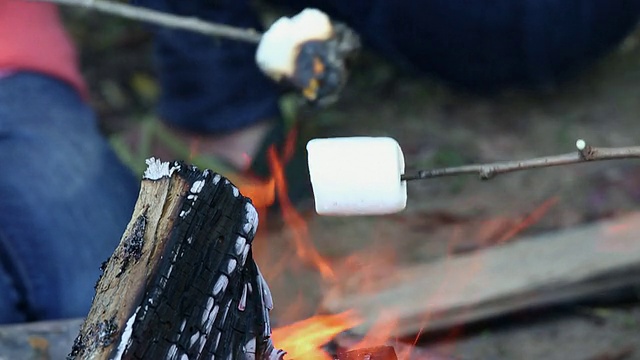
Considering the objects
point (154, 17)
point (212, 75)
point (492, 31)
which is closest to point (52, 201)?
point (154, 17)

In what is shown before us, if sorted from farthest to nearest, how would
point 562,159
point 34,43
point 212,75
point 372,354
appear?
point 212,75, point 34,43, point 372,354, point 562,159

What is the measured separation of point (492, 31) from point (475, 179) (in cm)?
40

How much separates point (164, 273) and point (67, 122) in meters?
0.96

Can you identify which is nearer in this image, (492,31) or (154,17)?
(154,17)

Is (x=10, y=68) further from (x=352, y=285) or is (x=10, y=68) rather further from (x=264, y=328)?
(x=264, y=328)

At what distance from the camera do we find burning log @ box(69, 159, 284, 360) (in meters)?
0.83

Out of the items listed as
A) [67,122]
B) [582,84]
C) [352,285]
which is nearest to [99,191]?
[67,122]

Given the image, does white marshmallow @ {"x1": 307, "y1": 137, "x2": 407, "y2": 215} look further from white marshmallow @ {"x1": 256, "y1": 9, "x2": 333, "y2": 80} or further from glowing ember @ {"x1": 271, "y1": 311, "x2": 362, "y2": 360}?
white marshmallow @ {"x1": 256, "y1": 9, "x2": 333, "y2": 80}

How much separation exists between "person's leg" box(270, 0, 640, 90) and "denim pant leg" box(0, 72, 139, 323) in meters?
0.67

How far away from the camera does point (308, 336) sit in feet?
3.53

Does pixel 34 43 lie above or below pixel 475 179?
above

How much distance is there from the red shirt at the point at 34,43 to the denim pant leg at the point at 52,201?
1.2 inches

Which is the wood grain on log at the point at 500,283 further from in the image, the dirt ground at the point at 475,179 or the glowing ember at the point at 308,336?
the glowing ember at the point at 308,336

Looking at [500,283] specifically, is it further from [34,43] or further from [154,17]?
[34,43]
